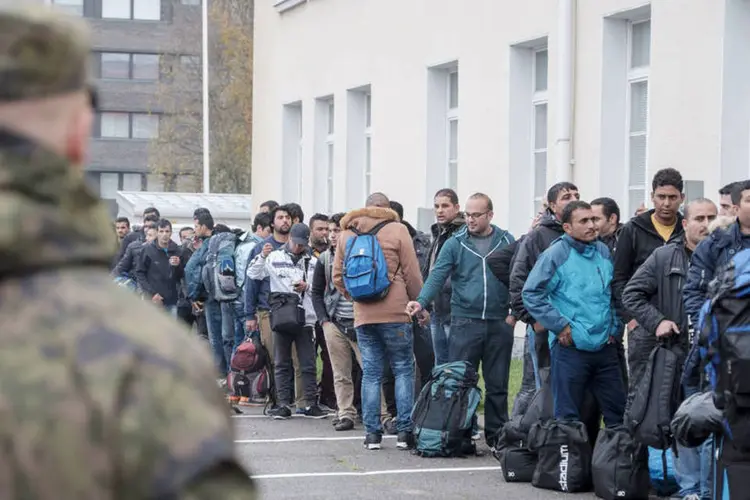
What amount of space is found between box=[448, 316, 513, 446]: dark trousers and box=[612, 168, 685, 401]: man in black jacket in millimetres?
1721

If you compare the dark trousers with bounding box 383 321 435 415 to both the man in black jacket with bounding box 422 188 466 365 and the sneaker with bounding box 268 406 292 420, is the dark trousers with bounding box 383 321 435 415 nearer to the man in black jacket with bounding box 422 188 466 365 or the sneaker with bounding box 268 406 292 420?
the man in black jacket with bounding box 422 188 466 365

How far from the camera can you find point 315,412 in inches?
580

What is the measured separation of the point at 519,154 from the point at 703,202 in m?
9.41

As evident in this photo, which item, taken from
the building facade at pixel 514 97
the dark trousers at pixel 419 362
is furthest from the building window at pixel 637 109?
the dark trousers at pixel 419 362

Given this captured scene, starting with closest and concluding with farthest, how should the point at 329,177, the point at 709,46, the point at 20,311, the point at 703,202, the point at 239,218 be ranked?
the point at 20,311 < the point at 703,202 < the point at 709,46 < the point at 329,177 < the point at 239,218

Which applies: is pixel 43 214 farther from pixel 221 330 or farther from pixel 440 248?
pixel 221 330

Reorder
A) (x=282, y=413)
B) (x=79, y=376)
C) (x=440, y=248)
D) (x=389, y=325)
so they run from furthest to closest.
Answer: (x=282, y=413) → (x=440, y=248) → (x=389, y=325) → (x=79, y=376)

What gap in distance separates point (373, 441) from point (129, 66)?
7141cm

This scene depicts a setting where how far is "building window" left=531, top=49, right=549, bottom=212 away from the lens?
60.5ft

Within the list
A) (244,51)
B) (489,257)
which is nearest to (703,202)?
(489,257)

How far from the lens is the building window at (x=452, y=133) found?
2120 cm

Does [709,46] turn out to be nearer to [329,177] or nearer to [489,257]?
[489,257]

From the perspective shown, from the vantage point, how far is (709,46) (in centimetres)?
1433

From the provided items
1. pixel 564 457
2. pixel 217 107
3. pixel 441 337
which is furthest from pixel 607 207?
pixel 217 107
